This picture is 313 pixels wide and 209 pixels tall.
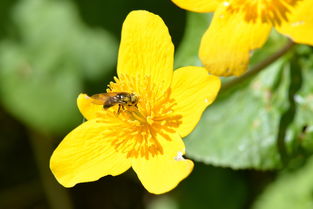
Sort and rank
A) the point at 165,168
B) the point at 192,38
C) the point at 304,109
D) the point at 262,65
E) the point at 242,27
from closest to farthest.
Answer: the point at 165,168, the point at 242,27, the point at 262,65, the point at 304,109, the point at 192,38

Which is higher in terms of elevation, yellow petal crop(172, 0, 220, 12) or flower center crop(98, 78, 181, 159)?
yellow petal crop(172, 0, 220, 12)

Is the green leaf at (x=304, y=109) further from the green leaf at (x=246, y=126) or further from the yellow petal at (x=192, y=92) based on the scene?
the yellow petal at (x=192, y=92)

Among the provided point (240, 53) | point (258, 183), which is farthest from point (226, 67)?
point (258, 183)

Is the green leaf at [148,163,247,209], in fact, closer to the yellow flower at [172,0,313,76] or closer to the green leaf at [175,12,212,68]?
the green leaf at [175,12,212,68]

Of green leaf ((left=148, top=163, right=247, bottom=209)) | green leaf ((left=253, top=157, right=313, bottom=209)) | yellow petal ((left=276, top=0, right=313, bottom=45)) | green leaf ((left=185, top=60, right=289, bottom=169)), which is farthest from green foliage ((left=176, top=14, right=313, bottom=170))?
yellow petal ((left=276, top=0, right=313, bottom=45))

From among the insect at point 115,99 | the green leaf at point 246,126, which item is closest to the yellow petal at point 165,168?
the insect at point 115,99

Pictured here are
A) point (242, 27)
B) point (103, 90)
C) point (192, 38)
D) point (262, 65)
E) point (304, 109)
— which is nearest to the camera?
point (242, 27)

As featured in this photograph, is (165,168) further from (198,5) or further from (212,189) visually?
(212,189)

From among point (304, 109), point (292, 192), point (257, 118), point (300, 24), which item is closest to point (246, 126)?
point (257, 118)
